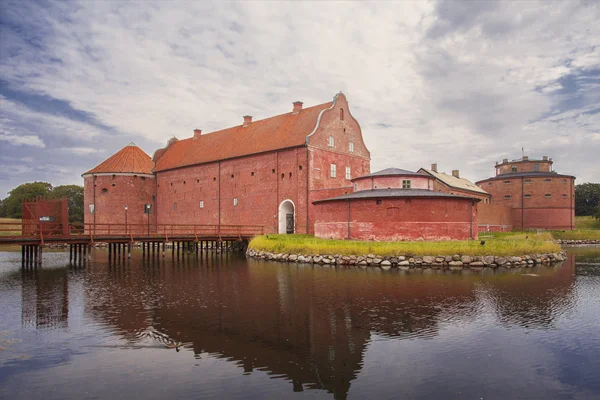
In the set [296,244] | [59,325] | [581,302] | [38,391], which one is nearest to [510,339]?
[581,302]

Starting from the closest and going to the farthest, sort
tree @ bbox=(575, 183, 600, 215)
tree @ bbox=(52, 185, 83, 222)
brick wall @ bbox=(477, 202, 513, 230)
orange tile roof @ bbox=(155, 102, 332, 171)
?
orange tile roof @ bbox=(155, 102, 332, 171) < brick wall @ bbox=(477, 202, 513, 230) < tree @ bbox=(52, 185, 83, 222) < tree @ bbox=(575, 183, 600, 215)

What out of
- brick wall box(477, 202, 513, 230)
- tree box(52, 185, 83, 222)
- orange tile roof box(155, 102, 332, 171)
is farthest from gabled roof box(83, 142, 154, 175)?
brick wall box(477, 202, 513, 230)

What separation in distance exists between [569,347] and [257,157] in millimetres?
29713

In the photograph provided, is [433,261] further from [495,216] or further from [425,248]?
[495,216]

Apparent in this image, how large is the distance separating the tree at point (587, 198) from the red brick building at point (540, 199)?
90.5 feet

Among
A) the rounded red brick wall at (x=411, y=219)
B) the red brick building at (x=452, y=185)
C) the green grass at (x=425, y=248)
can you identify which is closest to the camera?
the green grass at (x=425, y=248)

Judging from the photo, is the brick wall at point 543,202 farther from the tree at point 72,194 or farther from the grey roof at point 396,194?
the tree at point 72,194

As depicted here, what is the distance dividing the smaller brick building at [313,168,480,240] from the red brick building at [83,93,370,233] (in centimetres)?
395

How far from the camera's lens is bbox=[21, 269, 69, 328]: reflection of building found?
35.9ft

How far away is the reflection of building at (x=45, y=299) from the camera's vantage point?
35.9ft

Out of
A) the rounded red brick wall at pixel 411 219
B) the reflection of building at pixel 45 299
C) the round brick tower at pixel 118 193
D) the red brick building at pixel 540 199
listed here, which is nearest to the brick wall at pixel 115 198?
the round brick tower at pixel 118 193

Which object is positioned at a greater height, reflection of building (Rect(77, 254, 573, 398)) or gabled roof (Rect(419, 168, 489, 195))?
gabled roof (Rect(419, 168, 489, 195))

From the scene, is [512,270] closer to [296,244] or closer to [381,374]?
[296,244]

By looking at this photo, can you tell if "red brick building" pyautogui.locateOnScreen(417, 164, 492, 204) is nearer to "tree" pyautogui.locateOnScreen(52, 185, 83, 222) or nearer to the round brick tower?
the round brick tower
